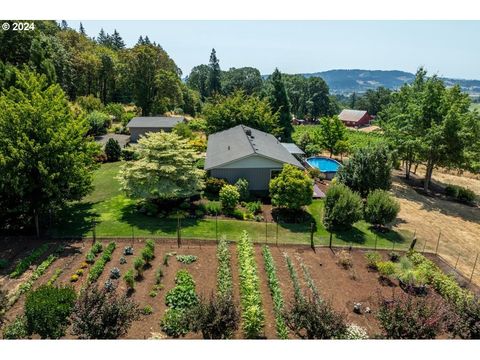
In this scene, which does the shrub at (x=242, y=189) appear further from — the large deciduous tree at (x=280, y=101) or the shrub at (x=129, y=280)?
the large deciduous tree at (x=280, y=101)

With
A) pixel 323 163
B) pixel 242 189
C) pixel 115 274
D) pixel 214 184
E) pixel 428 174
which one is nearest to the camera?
pixel 115 274

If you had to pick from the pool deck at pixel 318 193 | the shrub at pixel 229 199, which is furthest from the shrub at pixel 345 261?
the pool deck at pixel 318 193

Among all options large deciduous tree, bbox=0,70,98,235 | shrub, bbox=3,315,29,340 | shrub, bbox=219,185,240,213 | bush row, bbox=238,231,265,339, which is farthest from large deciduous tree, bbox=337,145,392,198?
shrub, bbox=3,315,29,340

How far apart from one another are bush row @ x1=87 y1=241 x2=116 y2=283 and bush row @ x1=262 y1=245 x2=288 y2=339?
28.7ft

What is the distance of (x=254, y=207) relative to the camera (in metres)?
28.1

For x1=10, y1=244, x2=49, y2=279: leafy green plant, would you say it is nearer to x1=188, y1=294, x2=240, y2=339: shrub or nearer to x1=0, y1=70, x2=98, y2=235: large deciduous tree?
x1=0, y1=70, x2=98, y2=235: large deciduous tree

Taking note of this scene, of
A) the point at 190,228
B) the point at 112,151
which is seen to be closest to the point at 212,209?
the point at 190,228

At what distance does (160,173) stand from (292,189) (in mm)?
10039

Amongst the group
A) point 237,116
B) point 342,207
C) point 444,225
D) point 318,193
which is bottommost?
point 444,225

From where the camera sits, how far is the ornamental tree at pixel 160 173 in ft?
85.7

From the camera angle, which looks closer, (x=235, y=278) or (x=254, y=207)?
(x=235, y=278)

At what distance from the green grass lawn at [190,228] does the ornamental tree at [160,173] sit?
199 centimetres

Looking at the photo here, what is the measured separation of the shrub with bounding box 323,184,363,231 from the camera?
2462 cm

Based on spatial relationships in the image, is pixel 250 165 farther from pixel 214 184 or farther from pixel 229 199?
pixel 229 199
